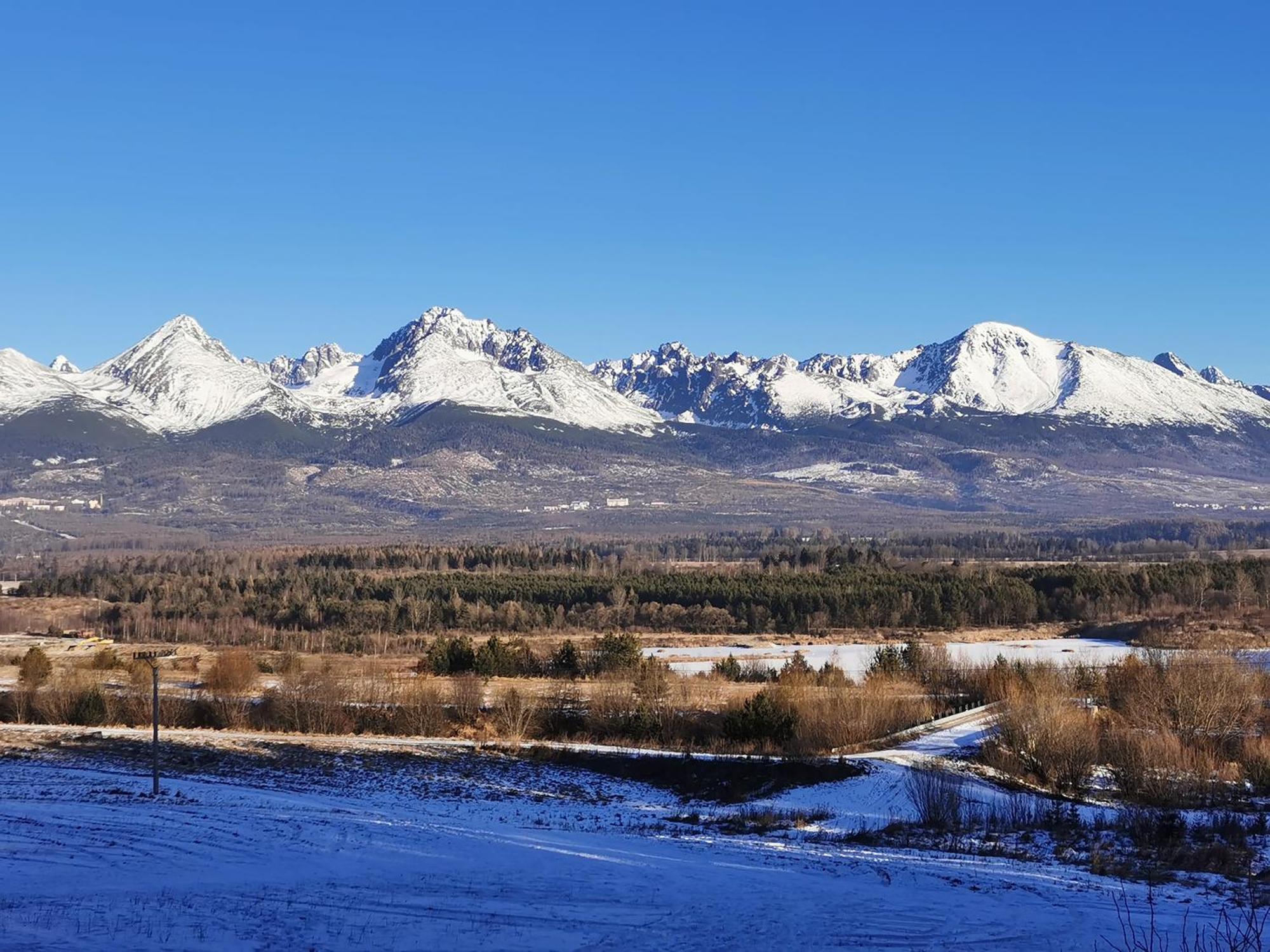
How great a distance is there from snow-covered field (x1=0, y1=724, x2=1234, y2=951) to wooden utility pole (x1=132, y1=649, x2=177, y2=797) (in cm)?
93

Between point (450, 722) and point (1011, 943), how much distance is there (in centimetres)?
3514

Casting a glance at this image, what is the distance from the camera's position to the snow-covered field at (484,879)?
2144 cm


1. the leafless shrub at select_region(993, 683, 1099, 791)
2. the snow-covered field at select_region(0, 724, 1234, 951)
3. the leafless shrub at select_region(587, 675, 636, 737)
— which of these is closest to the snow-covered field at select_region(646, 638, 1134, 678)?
the leafless shrub at select_region(587, 675, 636, 737)

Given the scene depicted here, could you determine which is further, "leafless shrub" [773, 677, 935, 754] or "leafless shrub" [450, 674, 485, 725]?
"leafless shrub" [450, 674, 485, 725]

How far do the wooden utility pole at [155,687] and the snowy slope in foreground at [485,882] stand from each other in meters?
1.16

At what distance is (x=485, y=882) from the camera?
25375 mm

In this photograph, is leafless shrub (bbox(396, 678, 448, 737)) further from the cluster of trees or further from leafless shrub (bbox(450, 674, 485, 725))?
the cluster of trees

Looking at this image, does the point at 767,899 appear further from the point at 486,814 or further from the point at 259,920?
the point at 486,814

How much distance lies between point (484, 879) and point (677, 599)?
333ft

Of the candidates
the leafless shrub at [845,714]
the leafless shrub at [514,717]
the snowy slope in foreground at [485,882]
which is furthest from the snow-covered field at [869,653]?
the snowy slope in foreground at [485,882]

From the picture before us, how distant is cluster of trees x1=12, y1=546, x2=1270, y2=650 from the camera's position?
115562 mm

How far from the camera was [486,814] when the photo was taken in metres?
34.0

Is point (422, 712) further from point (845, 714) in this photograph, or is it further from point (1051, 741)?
point (1051, 741)

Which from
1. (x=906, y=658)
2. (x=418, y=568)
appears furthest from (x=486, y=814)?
(x=418, y=568)
